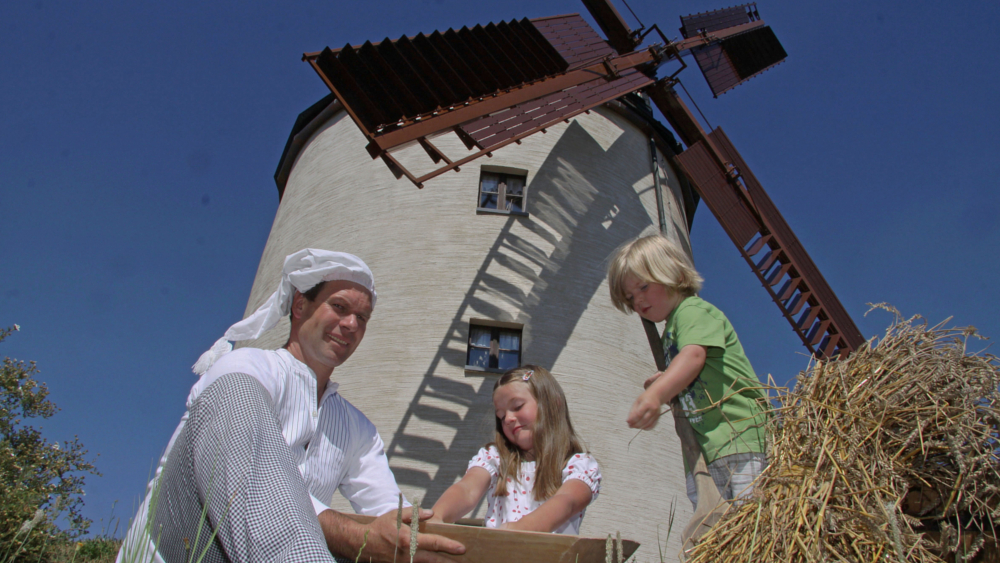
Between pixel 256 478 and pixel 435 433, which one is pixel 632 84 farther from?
pixel 256 478

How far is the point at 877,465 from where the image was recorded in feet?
6.02

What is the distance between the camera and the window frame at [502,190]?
8.34 meters

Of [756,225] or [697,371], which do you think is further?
[756,225]

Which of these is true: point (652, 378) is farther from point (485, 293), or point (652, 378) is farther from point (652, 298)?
point (485, 293)

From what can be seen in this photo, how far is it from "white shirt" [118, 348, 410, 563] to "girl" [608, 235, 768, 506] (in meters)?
1.18

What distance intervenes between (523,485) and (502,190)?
5.98 meters

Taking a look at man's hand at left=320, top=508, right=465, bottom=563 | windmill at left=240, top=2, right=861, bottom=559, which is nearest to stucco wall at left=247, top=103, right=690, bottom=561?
windmill at left=240, top=2, right=861, bottom=559

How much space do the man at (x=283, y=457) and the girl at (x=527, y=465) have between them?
41 cm

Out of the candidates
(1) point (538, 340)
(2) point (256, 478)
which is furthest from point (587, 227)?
(2) point (256, 478)

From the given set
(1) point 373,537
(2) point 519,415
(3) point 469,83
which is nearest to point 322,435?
(1) point 373,537

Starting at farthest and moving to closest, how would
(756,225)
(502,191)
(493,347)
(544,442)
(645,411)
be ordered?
(756,225), (502,191), (493,347), (544,442), (645,411)

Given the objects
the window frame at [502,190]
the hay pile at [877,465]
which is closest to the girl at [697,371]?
the hay pile at [877,465]

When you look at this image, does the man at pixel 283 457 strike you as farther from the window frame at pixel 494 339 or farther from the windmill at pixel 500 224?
the window frame at pixel 494 339

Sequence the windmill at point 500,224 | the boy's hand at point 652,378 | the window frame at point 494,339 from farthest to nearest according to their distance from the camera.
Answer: the window frame at point 494,339 → the windmill at point 500,224 → the boy's hand at point 652,378
